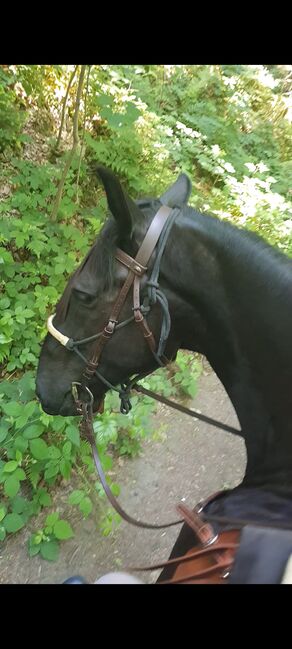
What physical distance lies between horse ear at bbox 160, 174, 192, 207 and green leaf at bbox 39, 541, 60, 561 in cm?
261

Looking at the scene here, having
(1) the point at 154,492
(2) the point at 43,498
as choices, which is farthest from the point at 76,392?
(1) the point at 154,492

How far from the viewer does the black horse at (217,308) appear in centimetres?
186

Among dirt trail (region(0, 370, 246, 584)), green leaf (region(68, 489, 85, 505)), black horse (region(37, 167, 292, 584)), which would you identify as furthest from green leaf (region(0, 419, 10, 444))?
black horse (region(37, 167, 292, 584))

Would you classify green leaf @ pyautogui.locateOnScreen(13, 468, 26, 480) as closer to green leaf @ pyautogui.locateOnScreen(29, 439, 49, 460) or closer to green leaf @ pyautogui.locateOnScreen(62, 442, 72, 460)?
green leaf @ pyautogui.locateOnScreen(29, 439, 49, 460)

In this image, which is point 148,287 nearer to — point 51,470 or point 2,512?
point 51,470

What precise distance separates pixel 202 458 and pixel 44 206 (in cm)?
335

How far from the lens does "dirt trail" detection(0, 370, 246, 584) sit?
3363 mm

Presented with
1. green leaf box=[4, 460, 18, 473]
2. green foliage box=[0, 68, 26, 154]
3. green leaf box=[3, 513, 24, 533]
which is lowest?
green leaf box=[3, 513, 24, 533]

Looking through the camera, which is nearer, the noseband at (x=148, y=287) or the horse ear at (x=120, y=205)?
the horse ear at (x=120, y=205)

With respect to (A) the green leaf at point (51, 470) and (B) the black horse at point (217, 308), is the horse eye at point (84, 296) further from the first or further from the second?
(A) the green leaf at point (51, 470)

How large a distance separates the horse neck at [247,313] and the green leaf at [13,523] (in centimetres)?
195

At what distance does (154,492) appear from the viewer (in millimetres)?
4223

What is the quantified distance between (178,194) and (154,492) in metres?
2.99

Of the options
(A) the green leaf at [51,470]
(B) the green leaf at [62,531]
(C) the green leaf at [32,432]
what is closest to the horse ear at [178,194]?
(C) the green leaf at [32,432]
